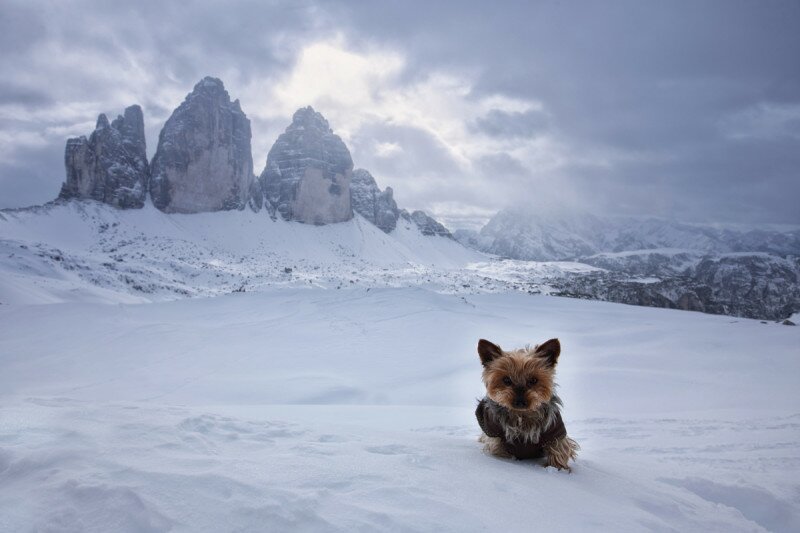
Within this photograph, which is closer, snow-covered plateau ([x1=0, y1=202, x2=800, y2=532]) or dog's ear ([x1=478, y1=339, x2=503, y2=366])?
snow-covered plateau ([x1=0, y1=202, x2=800, y2=532])

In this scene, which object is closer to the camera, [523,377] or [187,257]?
[523,377]

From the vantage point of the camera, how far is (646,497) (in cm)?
270

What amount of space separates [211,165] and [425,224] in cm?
7998

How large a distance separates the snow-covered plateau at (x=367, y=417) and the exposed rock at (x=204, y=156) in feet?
220

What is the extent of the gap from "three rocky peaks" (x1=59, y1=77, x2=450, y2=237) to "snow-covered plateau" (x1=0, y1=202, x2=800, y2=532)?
2582 inches

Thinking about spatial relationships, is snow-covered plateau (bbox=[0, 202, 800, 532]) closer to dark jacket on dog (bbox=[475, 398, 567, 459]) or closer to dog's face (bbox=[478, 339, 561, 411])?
dark jacket on dog (bbox=[475, 398, 567, 459])

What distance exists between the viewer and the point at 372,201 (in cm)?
12988

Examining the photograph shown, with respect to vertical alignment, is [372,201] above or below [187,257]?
above

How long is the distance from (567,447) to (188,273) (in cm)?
6058

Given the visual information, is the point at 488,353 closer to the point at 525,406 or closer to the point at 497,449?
the point at 525,406

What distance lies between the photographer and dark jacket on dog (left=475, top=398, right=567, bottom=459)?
315cm

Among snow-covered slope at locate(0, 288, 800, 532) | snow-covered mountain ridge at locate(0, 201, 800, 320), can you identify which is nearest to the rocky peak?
snow-covered mountain ridge at locate(0, 201, 800, 320)

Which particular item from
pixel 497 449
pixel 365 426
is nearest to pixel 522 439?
pixel 497 449

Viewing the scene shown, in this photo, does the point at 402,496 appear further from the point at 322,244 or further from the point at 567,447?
the point at 322,244
